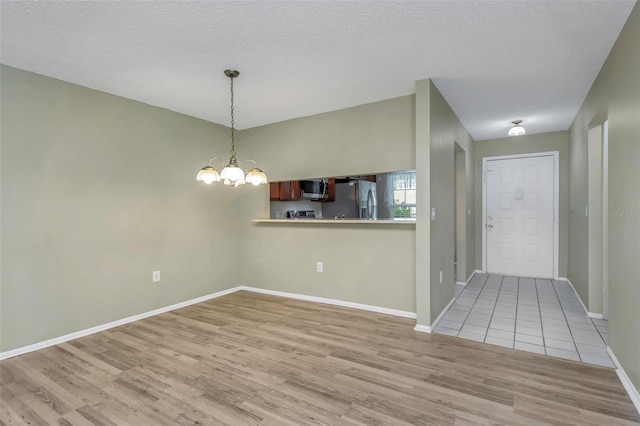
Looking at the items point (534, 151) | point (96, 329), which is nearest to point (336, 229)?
point (96, 329)

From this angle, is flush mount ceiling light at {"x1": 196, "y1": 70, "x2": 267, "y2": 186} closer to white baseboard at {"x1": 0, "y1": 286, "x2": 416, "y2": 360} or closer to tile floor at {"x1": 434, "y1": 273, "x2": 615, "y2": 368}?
white baseboard at {"x1": 0, "y1": 286, "x2": 416, "y2": 360}

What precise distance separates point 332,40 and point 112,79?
211 centimetres

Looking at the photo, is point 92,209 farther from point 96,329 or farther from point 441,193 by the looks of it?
point 441,193

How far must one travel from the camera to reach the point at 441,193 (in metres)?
3.47

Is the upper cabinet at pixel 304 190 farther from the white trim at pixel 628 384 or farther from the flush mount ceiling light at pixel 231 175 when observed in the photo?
the white trim at pixel 628 384

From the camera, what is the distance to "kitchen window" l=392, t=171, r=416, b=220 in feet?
11.3

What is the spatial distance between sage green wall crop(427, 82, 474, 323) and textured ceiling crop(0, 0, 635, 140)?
295 mm

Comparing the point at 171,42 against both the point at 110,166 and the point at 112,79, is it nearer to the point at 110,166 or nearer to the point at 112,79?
the point at 112,79

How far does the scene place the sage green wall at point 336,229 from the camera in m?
3.52

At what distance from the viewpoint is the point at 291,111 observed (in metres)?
3.98

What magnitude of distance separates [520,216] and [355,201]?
336 centimetres

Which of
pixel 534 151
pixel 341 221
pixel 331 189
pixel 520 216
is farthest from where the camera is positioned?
pixel 520 216

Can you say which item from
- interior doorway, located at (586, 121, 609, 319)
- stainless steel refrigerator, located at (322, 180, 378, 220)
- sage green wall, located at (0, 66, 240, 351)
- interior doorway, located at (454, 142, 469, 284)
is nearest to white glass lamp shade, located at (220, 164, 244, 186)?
sage green wall, located at (0, 66, 240, 351)

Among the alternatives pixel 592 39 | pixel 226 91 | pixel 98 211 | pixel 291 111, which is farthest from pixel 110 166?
pixel 592 39
